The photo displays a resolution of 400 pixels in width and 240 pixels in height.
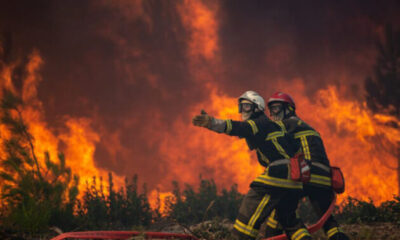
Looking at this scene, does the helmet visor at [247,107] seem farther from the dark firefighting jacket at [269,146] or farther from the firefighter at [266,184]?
the firefighter at [266,184]

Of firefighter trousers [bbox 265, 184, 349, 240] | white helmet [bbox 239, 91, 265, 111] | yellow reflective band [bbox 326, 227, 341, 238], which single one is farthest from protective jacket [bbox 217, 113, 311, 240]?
yellow reflective band [bbox 326, 227, 341, 238]

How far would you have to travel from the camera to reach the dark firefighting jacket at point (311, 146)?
17.5 feet

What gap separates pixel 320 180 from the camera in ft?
17.4

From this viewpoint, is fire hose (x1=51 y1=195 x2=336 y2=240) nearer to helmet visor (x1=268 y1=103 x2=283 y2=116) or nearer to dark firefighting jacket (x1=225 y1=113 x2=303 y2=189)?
dark firefighting jacket (x1=225 y1=113 x2=303 y2=189)

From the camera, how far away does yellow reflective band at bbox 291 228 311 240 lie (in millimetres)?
4879

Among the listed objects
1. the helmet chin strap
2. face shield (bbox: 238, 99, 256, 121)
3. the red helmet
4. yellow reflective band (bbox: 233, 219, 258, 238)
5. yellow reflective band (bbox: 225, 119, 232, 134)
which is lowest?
yellow reflective band (bbox: 233, 219, 258, 238)

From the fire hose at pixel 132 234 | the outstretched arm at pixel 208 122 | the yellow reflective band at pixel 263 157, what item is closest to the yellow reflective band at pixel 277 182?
the yellow reflective band at pixel 263 157

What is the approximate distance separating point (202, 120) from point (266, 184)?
116 cm

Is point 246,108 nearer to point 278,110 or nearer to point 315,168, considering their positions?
point 278,110

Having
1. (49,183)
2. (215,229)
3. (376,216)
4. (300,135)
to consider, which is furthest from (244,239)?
(49,183)

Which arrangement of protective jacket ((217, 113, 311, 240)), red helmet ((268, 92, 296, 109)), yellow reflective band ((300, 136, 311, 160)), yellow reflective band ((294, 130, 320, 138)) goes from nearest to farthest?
protective jacket ((217, 113, 311, 240)) → yellow reflective band ((300, 136, 311, 160)) → yellow reflective band ((294, 130, 320, 138)) → red helmet ((268, 92, 296, 109))

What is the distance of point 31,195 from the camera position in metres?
8.98

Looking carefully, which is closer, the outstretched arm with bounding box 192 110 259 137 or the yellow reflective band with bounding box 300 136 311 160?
the outstretched arm with bounding box 192 110 259 137

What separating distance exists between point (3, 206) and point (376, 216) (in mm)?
8353
